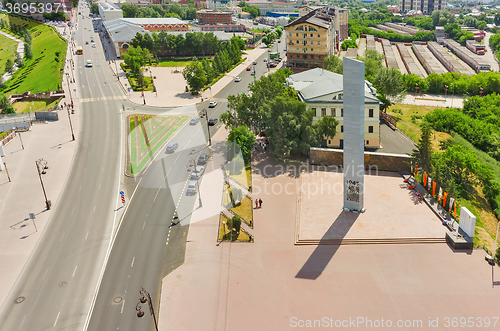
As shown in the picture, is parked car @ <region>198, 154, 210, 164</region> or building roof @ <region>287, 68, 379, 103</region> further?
building roof @ <region>287, 68, 379, 103</region>

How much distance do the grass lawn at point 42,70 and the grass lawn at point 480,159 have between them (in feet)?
299

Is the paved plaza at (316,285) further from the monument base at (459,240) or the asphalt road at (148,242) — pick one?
the asphalt road at (148,242)

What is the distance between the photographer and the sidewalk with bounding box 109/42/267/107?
97000mm

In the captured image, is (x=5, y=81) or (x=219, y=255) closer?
(x=219, y=255)

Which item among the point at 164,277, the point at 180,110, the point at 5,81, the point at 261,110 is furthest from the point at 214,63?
the point at 164,277

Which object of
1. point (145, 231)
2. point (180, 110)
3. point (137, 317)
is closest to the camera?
point (137, 317)

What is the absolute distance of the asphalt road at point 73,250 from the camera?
3706 cm

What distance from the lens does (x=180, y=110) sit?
9019 cm

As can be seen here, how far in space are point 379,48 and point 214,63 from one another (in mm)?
103177

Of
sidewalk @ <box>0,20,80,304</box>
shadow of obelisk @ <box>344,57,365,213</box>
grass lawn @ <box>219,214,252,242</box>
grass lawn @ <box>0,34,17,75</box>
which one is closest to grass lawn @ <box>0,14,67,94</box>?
grass lawn @ <box>0,34,17,75</box>

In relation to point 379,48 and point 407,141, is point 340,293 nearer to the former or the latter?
point 407,141

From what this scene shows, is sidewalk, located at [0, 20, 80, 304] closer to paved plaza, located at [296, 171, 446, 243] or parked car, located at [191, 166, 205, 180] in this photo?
parked car, located at [191, 166, 205, 180]

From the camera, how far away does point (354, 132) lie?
46.8 m

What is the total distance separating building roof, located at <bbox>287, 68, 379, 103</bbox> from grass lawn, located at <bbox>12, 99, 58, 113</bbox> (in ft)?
205
